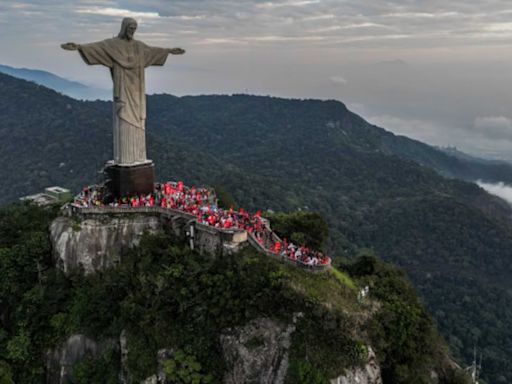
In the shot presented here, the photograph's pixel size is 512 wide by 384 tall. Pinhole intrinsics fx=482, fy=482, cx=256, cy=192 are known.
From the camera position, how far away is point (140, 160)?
26.3m

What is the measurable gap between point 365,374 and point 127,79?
1809 centimetres

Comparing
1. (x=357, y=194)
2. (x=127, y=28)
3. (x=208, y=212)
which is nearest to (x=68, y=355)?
(x=208, y=212)

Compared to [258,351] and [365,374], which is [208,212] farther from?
[365,374]

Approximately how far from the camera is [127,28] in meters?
24.5

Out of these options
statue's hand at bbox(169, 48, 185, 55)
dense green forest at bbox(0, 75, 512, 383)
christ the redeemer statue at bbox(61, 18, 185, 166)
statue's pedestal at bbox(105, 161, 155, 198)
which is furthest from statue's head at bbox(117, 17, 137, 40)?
dense green forest at bbox(0, 75, 512, 383)

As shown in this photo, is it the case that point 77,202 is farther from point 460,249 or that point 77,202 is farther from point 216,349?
point 460,249

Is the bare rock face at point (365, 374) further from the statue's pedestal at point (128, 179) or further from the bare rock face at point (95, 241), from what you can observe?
the statue's pedestal at point (128, 179)

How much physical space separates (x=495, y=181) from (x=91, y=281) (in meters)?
206

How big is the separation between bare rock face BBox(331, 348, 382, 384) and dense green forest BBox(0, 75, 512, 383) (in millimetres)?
34227

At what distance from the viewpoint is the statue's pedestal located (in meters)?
25.4

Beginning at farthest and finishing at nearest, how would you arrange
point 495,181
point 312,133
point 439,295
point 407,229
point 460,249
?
point 495,181 → point 312,133 → point 407,229 → point 460,249 → point 439,295

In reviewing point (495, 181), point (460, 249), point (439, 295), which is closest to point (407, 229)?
point (460, 249)

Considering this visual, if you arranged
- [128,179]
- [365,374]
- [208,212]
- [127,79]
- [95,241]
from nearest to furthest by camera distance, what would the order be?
[365,374]
[95,241]
[208,212]
[127,79]
[128,179]

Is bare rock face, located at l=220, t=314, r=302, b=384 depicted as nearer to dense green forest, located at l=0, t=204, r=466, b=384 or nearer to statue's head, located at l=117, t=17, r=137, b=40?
dense green forest, located at l=0, t=204, r=466, b=384
